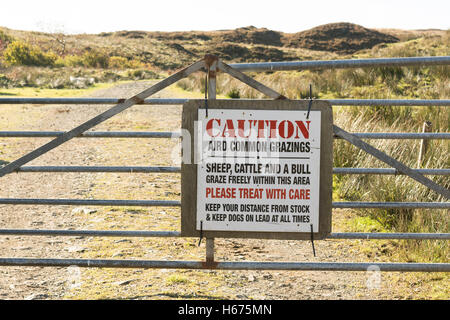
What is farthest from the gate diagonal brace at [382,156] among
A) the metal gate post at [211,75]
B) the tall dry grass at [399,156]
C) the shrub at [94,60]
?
the shrub at [94,60]

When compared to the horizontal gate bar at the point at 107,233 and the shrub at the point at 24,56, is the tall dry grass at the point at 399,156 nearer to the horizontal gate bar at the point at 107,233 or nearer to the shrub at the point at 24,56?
the horizontal gate bar at the point at 107,233

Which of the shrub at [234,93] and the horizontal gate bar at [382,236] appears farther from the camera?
the shrub at [234,93]

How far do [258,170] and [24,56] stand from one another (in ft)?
141

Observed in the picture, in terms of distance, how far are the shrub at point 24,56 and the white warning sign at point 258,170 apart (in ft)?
135

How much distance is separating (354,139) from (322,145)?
25 cm

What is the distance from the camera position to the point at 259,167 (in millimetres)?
3219

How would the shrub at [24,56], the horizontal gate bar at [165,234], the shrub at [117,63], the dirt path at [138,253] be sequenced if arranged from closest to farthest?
the horizontal gate bar at [165,234], the dirt path at [138,253], the shrub at [24,56], the shrub at [117,63]

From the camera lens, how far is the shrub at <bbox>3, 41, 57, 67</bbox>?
133 feet

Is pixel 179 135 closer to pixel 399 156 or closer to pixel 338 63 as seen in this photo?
pixel 338 63

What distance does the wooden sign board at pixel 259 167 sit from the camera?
3207mm

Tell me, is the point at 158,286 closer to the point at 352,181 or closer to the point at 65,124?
the point at 352,181

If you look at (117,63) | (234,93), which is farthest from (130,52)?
(234,93)

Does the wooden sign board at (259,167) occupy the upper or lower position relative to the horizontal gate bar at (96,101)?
lower

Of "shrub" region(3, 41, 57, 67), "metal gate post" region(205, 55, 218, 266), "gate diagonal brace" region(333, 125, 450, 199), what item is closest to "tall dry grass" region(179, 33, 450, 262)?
"gate diagonal brace" region(333, 125, 450, 199)
